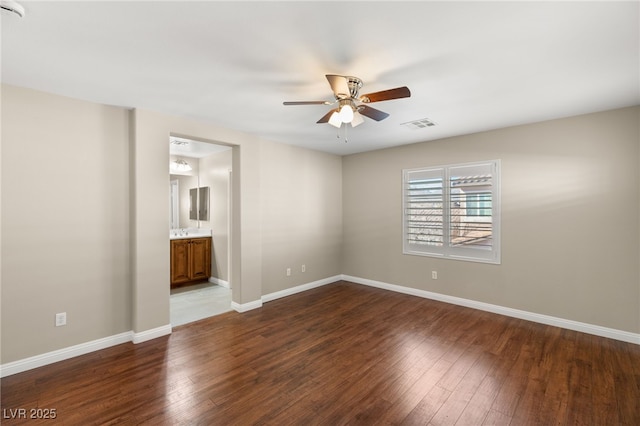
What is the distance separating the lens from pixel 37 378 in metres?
2.53

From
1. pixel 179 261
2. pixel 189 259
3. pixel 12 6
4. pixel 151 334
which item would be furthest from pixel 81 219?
pixel 189 259

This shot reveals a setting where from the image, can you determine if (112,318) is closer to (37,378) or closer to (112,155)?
(37,378)

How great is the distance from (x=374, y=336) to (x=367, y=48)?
9.64 ft

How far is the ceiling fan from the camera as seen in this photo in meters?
2.15

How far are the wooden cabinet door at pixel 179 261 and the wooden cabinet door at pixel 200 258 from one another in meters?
0.10

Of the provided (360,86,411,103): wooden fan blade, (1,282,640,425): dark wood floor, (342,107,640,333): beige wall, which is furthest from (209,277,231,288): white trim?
(360,86,411,103): wooden fan blade

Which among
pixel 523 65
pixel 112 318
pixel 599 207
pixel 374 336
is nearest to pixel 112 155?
pixel 112 318

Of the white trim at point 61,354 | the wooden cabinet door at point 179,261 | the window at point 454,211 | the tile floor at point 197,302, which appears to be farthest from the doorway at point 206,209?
the window at point 454,211

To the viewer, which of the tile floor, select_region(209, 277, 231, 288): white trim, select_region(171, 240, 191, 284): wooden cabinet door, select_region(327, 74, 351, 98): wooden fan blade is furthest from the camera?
select_region(209, 277, 231, 288): white trim

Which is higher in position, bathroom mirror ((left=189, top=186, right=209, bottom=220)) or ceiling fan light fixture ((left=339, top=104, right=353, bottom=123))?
ceiling fan light fixture ((left=339, top=104, right=353, bottom=123))

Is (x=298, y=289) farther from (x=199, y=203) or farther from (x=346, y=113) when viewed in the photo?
(x=346, y=113)

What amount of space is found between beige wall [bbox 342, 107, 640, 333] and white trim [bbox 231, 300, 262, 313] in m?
2.70

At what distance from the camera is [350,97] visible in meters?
2.45

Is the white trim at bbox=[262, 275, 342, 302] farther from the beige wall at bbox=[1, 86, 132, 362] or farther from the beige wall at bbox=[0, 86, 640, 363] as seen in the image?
the beige wall at bbox=[1, 86, 132, 362]
